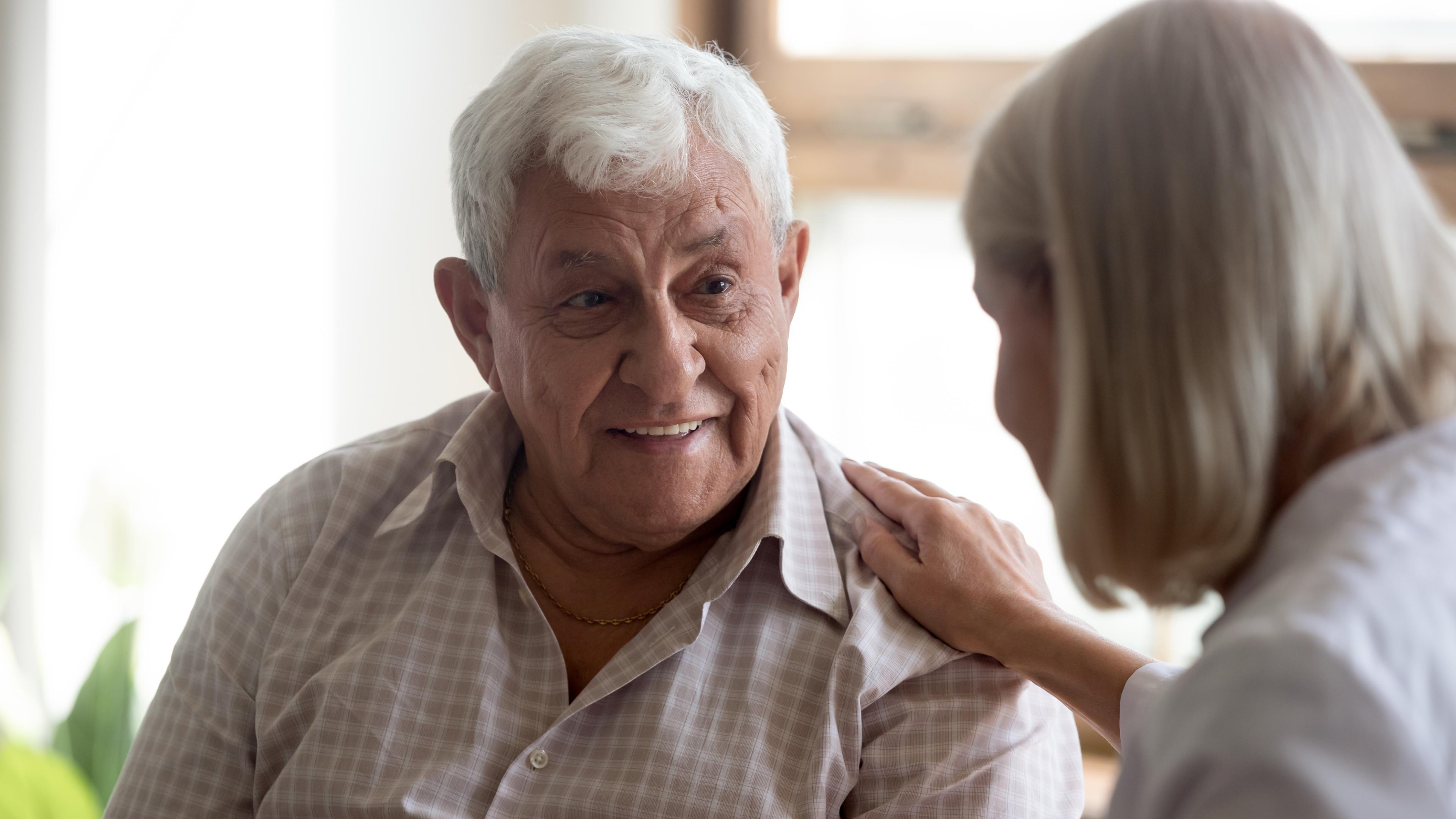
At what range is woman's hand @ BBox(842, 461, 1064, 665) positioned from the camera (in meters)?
1.29

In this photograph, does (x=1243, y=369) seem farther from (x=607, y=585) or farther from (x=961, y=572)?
(x=607, y=585)

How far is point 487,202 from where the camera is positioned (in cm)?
146

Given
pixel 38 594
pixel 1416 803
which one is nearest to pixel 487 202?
pixel 1416 803

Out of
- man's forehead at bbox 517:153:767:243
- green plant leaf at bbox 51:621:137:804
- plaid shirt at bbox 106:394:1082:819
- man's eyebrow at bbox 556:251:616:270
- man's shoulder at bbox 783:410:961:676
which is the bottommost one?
green plant leaf at bbox 51:621:137:804

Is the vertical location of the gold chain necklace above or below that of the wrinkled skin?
below

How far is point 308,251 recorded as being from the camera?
2.78 m

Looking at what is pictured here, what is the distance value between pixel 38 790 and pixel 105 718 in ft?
1.21

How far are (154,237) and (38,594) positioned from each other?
831mm

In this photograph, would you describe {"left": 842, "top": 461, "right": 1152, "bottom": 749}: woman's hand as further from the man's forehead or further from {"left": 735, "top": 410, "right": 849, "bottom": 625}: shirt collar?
the man's forehead

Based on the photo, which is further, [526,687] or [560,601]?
[560,601]

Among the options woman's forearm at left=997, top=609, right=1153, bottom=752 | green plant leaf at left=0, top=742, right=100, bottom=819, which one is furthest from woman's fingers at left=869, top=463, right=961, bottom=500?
green plant leaf at left=0, top=742, right=100, bottom=819

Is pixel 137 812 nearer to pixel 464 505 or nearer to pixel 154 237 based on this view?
pixel 464 505

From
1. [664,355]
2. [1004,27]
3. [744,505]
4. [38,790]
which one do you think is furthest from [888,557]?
[1004,27]

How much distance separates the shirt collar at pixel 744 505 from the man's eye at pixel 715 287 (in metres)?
0.23
